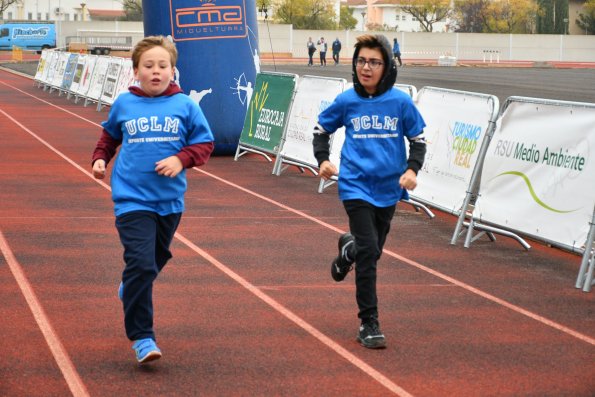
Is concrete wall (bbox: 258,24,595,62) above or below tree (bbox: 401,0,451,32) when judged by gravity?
below

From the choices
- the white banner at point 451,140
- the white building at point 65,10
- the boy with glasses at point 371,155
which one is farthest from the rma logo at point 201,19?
the white building at point 65,10

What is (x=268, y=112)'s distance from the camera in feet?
54.0

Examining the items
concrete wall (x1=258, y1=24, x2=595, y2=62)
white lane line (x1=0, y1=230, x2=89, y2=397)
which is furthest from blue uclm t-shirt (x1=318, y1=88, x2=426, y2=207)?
concrete wall (x1=258, y1=24, x2=595, y2=62)

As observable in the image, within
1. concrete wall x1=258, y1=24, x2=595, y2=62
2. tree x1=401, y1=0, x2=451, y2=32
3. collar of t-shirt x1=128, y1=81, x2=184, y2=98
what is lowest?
concrete wall x1=258, y1=24, x2=595, y2=62

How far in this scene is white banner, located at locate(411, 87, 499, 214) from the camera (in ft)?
35.4

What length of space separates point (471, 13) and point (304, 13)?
17.5 metres

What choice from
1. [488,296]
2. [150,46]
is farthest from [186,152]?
[488,296]

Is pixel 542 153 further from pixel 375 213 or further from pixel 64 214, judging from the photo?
pixel 64 214

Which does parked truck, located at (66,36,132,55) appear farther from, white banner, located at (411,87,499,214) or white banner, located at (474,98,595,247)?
white banner, located at (474,98,595,247)

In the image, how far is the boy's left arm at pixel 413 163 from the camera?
6.67 m

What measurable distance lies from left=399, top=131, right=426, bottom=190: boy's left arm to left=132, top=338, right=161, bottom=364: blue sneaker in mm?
1690

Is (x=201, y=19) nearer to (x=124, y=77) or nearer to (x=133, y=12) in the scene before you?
(x=124, y=77)

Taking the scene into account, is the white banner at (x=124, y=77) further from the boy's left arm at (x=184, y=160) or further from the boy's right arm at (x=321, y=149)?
the boy's left arm at (x=184, y=160)

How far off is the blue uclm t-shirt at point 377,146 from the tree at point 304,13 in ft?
377
